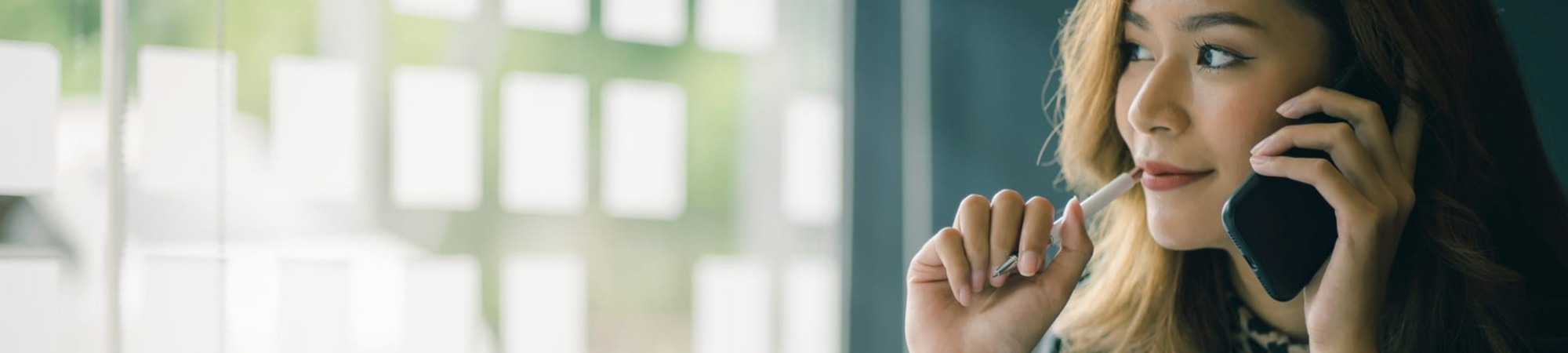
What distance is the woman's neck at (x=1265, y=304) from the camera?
3.71 ft

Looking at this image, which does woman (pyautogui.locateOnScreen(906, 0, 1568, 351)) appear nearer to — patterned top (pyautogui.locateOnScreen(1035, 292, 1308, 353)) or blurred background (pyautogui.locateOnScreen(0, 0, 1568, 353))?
patterned top (pyautogui.locateOnScreen(1035, 292, 1308, 353))

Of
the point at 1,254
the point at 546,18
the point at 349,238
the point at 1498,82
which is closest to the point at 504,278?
the point at 349,238

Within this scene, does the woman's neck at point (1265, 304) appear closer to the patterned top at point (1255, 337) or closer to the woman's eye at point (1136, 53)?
the patterned top at point (1255, 337)

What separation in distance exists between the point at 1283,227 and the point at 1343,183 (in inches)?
2.3

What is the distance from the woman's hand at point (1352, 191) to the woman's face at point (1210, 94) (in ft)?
0.13

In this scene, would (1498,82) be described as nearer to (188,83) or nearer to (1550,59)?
(1550,59)

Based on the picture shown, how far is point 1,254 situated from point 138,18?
0.29 meters

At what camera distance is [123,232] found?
1.30 m

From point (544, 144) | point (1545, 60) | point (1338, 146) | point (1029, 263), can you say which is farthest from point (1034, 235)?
point (544, 144)

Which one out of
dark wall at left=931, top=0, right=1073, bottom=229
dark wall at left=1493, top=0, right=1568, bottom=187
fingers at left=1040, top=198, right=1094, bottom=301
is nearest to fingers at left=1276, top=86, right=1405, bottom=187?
fingers at left=1040, top=198, right=1094, bottom=301

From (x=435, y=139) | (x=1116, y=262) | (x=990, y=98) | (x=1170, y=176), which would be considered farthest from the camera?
(x=990, y=98)

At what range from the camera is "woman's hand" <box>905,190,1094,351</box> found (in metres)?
1.02

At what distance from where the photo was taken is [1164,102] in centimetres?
104

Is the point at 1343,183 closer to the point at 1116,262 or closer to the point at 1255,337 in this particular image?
the point at 1255,337
